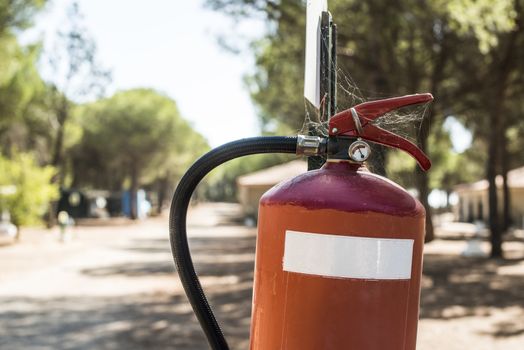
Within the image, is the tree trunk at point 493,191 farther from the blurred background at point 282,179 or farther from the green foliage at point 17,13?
the green foliage at point 17,13

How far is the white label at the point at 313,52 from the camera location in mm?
1902

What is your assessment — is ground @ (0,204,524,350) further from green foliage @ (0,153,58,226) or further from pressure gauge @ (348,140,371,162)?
pressure gauge @ (348,140,371,162)

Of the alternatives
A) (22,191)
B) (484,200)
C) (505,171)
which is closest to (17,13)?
(22,191)

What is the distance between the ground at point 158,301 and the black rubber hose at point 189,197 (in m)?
4.91

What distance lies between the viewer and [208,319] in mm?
1923

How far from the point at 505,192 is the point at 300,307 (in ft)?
85.1

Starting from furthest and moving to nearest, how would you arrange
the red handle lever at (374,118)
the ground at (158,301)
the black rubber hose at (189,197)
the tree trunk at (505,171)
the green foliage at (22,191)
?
the tree trunk at (505,171)
the green foliage at (22,191)
the ground at (158,301)
the black rubber hose at (189,197)
the red handle lever at (374,118)

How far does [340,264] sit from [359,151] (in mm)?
305

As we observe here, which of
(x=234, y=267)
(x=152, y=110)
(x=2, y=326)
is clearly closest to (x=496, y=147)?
(x=234, y=267)

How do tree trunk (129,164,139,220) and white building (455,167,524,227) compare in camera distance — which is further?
tree trunk (129,164,139,220)

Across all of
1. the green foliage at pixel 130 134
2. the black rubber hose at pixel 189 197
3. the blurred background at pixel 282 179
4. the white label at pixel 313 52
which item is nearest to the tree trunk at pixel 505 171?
→ the blurred background at pixel 282 179

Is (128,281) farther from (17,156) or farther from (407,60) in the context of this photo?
(17,156)

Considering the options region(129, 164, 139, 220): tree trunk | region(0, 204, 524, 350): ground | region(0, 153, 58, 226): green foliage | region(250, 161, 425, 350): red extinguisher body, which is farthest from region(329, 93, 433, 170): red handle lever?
region(129, 164, 139, 220): tree trunk

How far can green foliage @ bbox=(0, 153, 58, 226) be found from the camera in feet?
70.5
